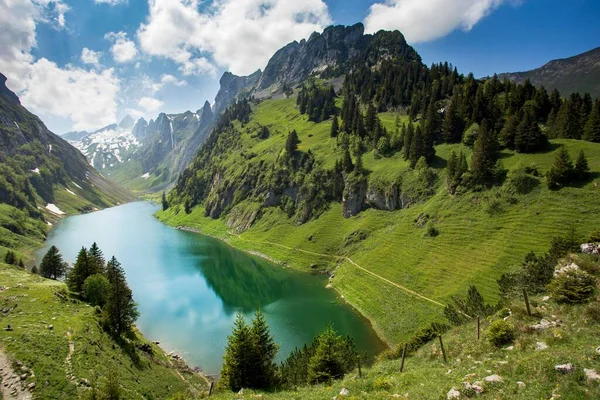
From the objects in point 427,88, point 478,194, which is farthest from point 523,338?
point 427,88

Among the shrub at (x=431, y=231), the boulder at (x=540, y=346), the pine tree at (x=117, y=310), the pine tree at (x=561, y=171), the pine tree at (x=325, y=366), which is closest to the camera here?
the boulder at (x=540, y=346)

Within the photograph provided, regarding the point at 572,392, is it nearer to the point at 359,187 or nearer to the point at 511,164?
the point at 511,164

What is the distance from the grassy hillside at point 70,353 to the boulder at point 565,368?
33.9 metres

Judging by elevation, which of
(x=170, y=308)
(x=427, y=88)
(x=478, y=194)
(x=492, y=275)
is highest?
(x=427, y=88)

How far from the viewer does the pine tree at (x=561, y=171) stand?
65.1 m

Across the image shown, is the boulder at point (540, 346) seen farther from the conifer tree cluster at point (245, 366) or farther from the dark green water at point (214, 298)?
the dark green water at point (214, 298)

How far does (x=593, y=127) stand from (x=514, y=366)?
89319mm

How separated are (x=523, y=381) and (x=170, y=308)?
7402cm

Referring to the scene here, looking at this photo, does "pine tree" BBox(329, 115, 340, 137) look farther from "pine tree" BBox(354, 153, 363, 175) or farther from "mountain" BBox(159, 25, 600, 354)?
"pine tree" BBox(354, 153, 363, 175)

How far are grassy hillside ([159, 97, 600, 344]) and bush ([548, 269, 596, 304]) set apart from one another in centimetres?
3234

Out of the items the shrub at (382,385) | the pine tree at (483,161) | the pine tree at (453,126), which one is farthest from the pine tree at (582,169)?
the shrub at (382,385)

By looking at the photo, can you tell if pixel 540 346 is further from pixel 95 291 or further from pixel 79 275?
pixel 79 275

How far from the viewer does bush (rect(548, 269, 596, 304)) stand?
2548 cm

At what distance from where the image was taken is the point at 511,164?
7888cm
